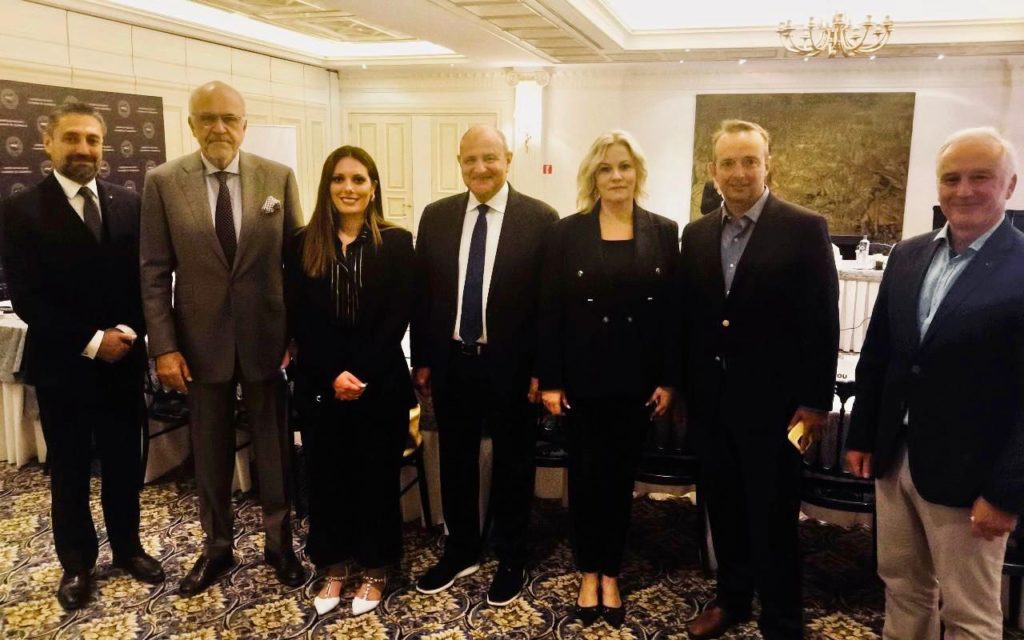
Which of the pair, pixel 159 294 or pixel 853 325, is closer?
pixel 159 294

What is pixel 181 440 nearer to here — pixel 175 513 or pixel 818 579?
pixel 175 513

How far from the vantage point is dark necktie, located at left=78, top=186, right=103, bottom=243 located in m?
2.40

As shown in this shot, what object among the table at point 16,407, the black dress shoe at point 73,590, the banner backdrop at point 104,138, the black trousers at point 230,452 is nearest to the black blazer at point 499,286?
the black trousers at point 230,452

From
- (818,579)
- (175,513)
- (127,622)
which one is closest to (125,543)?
(127,622)

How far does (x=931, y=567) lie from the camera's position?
1918mm

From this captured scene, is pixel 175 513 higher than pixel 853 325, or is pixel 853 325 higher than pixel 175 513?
pixel 853 325

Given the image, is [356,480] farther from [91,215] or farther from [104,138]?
[104,138]

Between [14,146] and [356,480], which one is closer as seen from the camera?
[356,480]

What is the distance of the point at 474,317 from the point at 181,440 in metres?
2.12

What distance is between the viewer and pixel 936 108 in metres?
7.64

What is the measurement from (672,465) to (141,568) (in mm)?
2074

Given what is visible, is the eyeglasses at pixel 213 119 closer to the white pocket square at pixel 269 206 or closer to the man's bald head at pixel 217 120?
the man's bald head at pixel 217 120

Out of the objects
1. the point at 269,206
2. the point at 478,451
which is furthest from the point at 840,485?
the point at 269,206

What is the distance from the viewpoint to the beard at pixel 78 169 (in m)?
2.37
